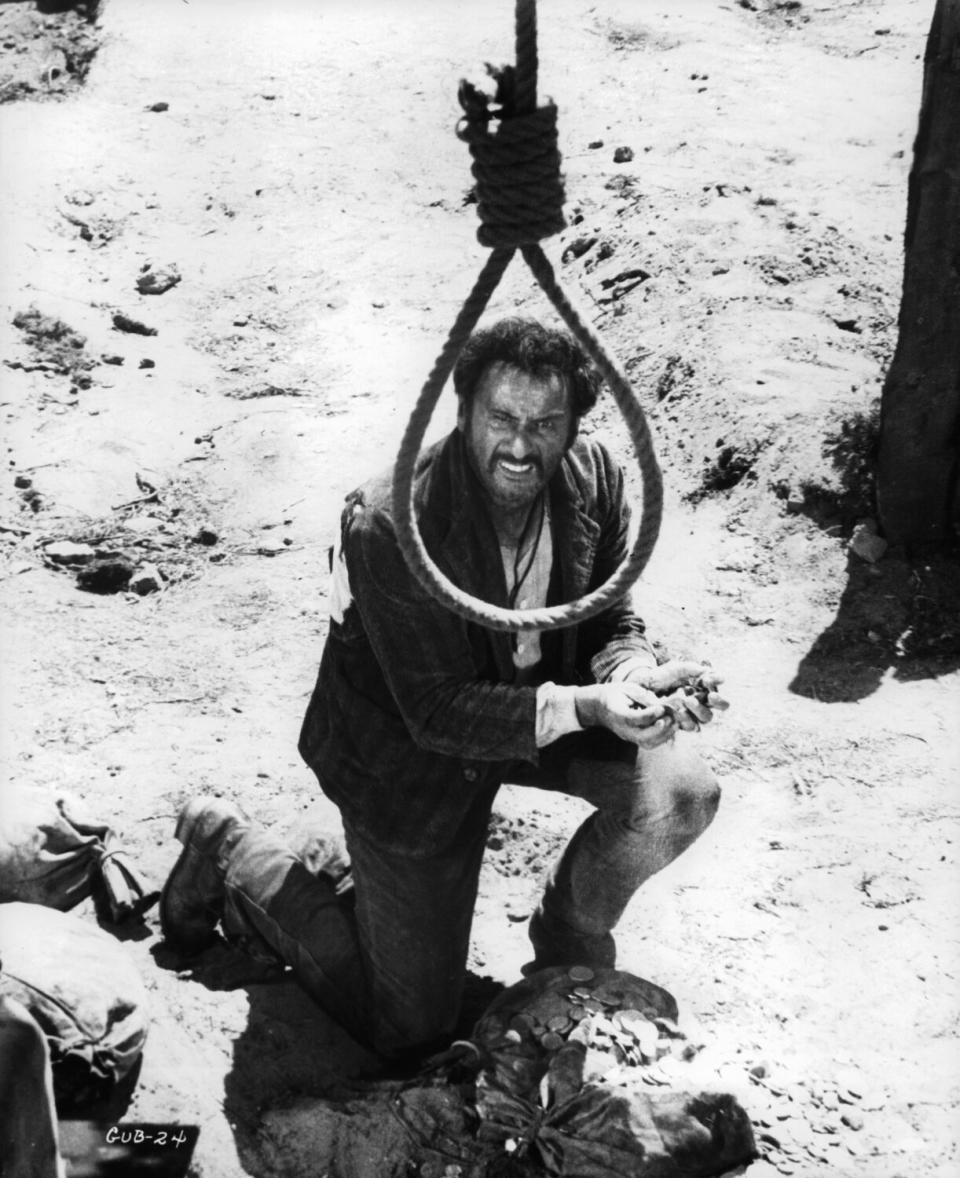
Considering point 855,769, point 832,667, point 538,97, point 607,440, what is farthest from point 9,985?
point 607,440

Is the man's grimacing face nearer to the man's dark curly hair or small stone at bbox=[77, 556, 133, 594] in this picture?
the man's dark curly hair

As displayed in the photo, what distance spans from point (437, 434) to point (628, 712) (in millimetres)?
2884

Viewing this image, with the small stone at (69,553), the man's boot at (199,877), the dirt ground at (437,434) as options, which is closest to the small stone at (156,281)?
the dirt ground at (437,434)

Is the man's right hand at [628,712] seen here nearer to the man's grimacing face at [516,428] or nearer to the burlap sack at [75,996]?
the man's grimacing face at [516,428]

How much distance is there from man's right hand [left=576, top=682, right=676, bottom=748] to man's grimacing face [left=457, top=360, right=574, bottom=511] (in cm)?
48

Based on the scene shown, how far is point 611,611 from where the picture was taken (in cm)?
340

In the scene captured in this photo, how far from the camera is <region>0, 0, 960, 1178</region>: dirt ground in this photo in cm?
342

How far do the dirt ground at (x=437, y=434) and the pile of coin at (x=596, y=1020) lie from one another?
187 mm

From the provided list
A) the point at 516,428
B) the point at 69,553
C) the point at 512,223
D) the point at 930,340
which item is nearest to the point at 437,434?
the point at 69,553

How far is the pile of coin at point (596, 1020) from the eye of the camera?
3.06 m

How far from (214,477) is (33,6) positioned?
6.01 metres

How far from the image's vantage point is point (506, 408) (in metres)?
2.97

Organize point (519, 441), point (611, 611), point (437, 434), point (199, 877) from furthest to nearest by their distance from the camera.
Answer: point (437, 434) < point (199, 877) < point (611, 611) < point (519, 441)

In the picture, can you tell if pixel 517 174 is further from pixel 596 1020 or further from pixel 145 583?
pixel 145 583
